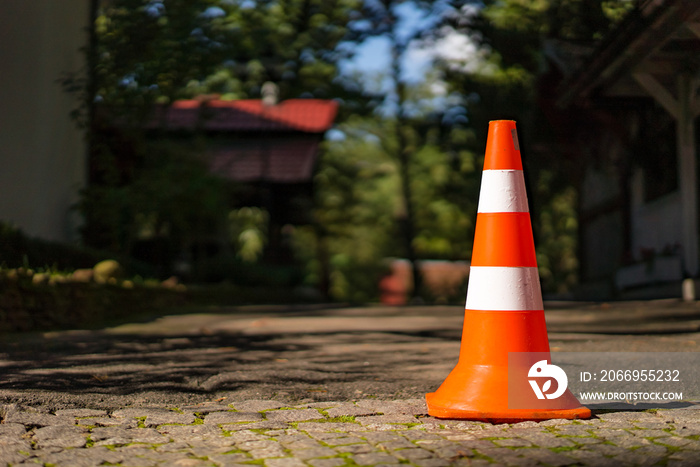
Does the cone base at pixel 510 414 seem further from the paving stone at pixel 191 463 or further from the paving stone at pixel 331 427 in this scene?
the paving stone at pixel 191 463

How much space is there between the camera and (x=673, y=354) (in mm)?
4652

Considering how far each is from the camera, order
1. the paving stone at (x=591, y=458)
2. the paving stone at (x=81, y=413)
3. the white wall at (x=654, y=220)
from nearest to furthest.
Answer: the paving stone at (x=591, y=458)
the paving stone at (x=81, y=413)
the white wall at (x=654, y=220)

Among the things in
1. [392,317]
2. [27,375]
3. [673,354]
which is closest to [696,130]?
[392,317]

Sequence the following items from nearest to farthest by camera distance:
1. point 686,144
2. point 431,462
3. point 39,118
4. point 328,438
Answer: point 431,462
point 328,438
point 686,144
point 39,118

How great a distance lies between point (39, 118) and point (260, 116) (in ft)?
36.0

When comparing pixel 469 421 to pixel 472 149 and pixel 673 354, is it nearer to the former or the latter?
pixel 673 354

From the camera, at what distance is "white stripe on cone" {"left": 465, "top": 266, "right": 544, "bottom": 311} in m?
3.32

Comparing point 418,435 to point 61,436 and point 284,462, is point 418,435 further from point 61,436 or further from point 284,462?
point 61,436

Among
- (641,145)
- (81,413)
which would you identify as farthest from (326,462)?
(641,145)

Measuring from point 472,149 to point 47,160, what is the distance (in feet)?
45.6

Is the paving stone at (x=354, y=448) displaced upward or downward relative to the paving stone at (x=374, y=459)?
upward

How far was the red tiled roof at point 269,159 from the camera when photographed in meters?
19.4

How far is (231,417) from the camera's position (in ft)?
10.7

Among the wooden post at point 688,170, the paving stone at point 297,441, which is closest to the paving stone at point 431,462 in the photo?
the paving stone at point 297,441
